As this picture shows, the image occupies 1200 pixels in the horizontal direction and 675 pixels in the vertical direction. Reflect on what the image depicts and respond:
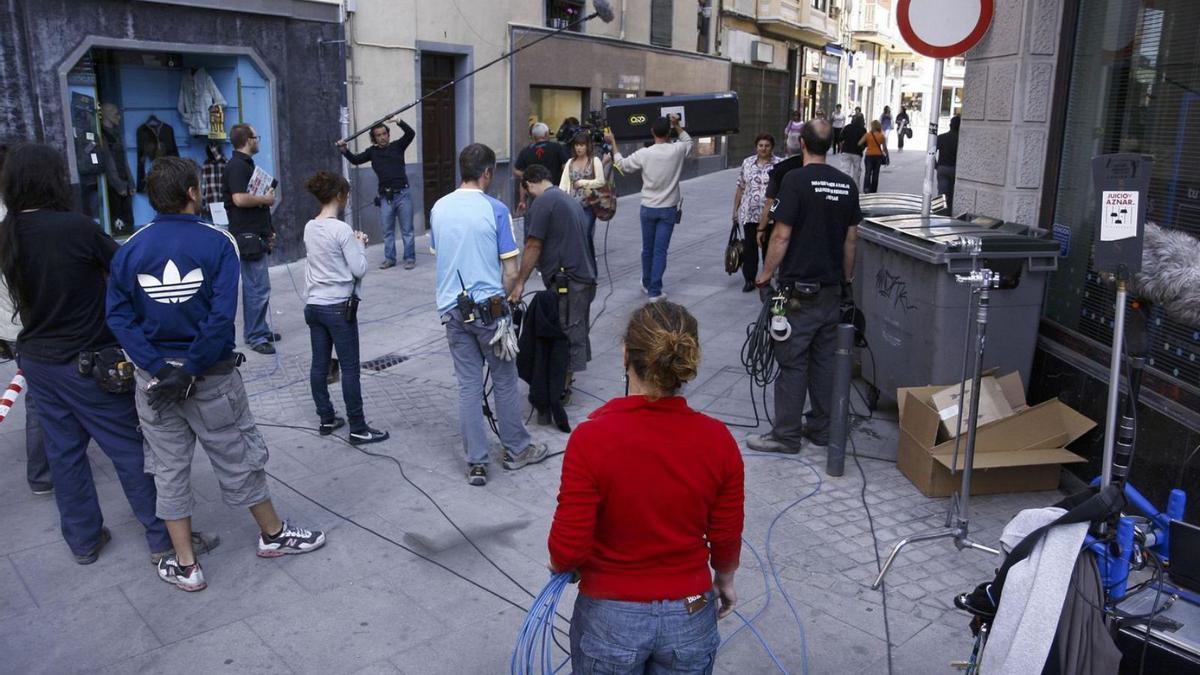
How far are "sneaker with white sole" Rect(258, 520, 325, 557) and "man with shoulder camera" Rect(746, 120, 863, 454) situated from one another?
8.71ft

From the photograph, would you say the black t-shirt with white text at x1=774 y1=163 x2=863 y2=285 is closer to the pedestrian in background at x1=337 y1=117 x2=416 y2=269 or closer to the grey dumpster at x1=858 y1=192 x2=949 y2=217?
the grey dumpster at x1=858 y1=192 x2=949 y2=217

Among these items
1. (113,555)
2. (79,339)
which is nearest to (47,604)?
(113,555)

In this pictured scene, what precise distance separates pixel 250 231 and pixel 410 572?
454 centimetres

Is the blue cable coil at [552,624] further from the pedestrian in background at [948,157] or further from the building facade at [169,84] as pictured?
the pedestrian in background at [948,157]

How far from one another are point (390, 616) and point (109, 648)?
1092 millimetres

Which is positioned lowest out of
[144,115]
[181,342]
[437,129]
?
[181,342]

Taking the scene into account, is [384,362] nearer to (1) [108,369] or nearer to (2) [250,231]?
(2) [250,231]

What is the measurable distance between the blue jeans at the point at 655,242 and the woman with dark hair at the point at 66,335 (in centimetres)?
597

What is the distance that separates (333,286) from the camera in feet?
18.8

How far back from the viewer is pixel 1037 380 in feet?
19.2

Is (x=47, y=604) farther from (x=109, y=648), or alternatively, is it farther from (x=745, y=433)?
(x=745, y=433)

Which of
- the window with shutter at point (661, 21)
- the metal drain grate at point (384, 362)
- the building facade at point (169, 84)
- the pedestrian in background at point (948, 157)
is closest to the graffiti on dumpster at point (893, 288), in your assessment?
the metal drain grate at point (384, 362)

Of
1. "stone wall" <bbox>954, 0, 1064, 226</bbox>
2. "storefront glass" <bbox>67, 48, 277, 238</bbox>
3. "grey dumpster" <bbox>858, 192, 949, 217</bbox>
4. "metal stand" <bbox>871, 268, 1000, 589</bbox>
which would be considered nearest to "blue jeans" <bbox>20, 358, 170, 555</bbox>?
"metal stand" <bbox>871, 268, 1000, 589</bbox>

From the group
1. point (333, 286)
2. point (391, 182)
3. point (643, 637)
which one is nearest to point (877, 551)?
point (643, 637)
